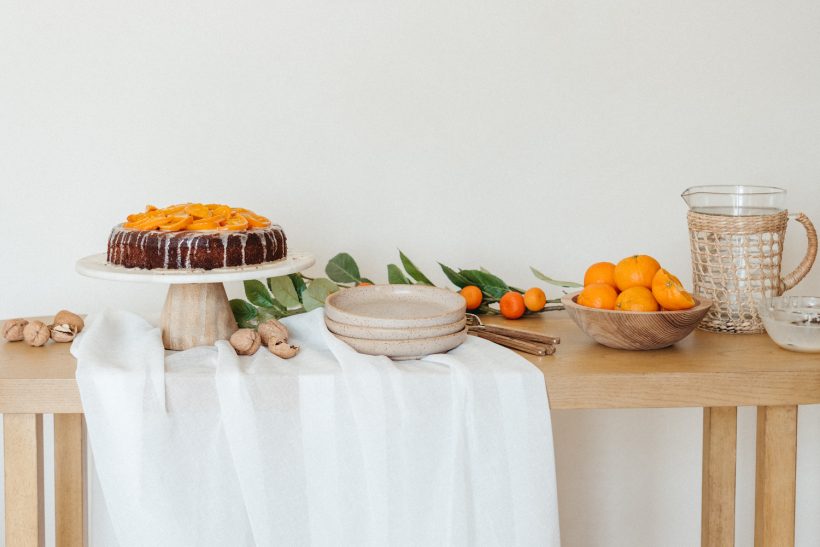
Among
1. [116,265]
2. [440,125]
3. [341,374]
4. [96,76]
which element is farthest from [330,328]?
[96,76]

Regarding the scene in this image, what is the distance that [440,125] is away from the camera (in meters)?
2.04

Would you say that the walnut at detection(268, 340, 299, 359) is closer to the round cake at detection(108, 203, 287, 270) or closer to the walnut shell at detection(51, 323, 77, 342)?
the round cake at detection(108, 203, 287, 270)

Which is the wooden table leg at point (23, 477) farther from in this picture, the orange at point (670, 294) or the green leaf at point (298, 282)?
the orange at point (670, 294)

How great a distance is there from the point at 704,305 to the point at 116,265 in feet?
2.78

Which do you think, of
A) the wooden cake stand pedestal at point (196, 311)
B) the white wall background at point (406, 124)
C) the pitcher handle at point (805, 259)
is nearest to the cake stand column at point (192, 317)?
the wooden cake stand pedestal at point (196, 311)

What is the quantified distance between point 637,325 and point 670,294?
0.06 meters

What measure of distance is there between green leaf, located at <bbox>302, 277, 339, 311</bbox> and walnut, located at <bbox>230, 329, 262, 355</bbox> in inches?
8.1

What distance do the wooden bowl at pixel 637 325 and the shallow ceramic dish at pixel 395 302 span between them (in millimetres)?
184

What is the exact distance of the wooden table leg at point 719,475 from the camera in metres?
1.74

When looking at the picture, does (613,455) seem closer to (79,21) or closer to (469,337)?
(469,337)

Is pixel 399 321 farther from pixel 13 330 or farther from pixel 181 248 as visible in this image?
pixel 13 330

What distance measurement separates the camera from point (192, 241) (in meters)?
1.26

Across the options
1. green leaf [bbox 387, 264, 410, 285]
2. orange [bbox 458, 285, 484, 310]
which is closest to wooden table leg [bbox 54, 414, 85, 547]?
green leaf [bbox 387, 264, 410, 285]

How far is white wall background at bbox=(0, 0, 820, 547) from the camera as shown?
1.98 metres
